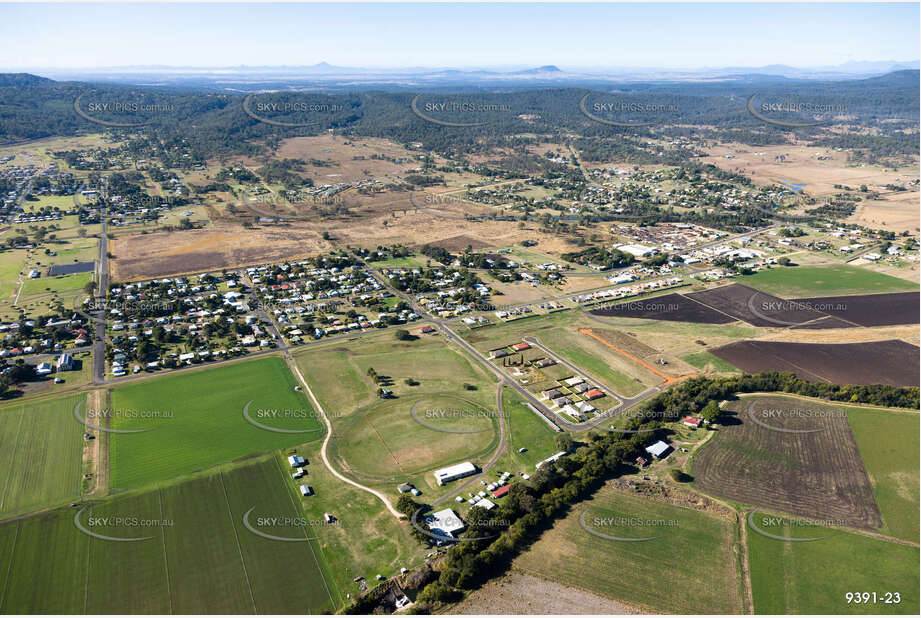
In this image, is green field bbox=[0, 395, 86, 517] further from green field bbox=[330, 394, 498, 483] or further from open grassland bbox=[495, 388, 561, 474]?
open grassland bbox=[495, 388, 561, 474]

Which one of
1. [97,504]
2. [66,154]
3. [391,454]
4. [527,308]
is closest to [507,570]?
[391,454]

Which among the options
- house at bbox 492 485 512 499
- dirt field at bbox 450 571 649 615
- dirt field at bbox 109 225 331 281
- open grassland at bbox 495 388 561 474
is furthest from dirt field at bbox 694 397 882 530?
dirt field at bbox 109 225 331 281

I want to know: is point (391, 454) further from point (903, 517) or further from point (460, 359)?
point (903, 517)

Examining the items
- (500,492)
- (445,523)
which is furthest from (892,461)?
(445,523)

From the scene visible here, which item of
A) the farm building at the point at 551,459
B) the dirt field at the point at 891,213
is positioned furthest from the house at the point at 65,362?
the dirt field at the point at 891,213

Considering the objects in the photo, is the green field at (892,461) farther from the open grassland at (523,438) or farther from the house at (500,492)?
the house at (500,492)

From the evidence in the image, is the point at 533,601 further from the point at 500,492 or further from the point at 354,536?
the point at 354,536
